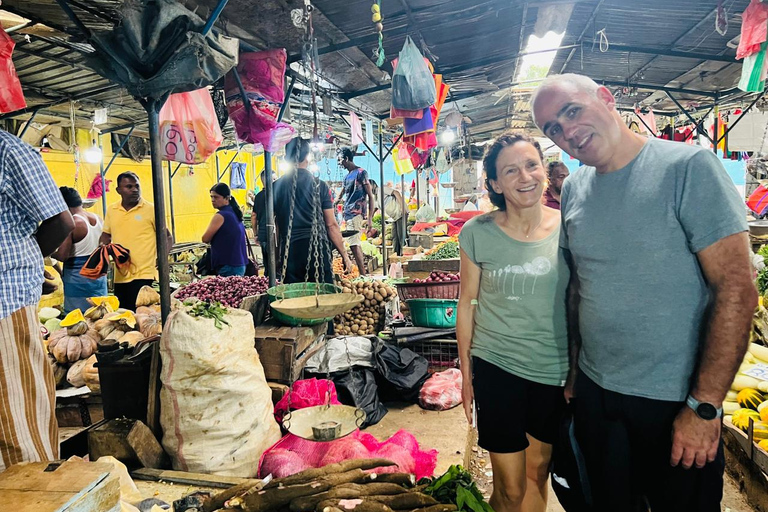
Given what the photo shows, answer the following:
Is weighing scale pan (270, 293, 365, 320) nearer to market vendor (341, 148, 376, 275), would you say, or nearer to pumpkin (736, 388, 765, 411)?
pumpkin (736, 388, 765, 411)

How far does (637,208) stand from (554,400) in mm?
912

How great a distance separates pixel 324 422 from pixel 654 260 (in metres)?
1.88

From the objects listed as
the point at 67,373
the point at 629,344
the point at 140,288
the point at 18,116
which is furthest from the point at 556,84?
the point at 18,116

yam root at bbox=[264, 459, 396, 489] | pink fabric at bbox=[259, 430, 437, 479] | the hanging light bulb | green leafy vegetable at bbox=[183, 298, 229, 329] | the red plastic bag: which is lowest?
pink fabric at bbox=[259, 430, 437, 479]

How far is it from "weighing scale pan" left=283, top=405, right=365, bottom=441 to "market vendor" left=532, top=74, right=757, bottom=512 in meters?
1.23

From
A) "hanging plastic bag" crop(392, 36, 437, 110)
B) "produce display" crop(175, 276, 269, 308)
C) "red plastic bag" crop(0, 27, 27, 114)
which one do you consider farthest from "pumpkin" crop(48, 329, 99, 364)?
"hanging plastic bag" crop(392, 36, 437, 110)

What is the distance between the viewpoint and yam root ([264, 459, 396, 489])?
2035 mm

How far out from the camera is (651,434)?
1.59 meters

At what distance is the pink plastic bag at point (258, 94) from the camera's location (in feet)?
12.9

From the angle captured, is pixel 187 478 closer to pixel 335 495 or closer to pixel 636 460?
pixel 335 495

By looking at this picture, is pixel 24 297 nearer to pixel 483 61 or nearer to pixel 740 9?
pixel 483 61

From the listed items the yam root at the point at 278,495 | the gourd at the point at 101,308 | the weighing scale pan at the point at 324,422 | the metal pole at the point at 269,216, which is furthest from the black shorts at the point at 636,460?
the gourd at the point at 101,308

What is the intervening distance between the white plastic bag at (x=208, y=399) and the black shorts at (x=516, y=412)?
53.8 inches

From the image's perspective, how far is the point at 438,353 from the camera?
4309mm
